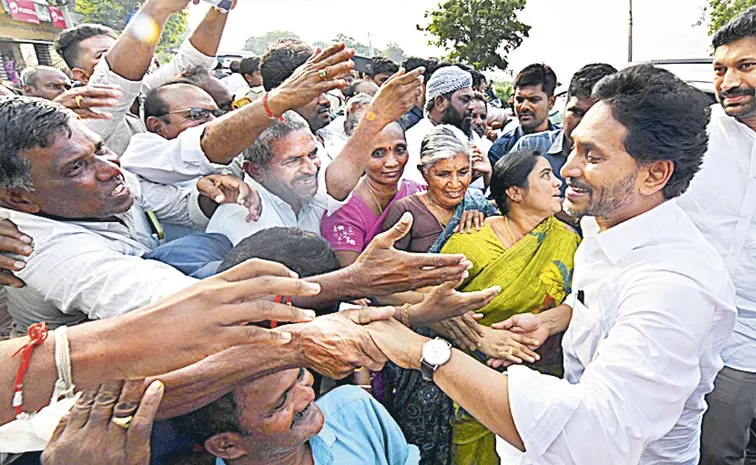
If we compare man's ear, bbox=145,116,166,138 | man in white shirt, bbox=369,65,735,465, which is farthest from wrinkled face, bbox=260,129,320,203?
man in white shirt, bbox=369,65,735,465

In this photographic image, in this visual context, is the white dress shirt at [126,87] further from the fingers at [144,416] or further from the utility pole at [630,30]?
the utility pole at [630,30]

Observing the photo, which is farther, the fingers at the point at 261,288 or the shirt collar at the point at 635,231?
the shirt collar at the point at 635,231

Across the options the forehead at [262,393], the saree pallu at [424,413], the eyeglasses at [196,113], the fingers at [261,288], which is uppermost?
the eyeglasses at [196,113]

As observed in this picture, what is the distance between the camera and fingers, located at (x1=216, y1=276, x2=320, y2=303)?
1102 mm

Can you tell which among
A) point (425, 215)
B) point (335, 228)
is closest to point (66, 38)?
point (335, 228)

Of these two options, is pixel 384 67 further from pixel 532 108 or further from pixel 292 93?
pixel 292 93

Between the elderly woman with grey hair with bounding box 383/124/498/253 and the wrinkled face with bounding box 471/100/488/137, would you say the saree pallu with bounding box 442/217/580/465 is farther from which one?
the wrinkled face with bounding box 471/100/488/137

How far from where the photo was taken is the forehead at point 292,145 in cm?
228

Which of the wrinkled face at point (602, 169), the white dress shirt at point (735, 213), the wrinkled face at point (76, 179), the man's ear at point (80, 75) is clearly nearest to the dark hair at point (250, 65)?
the man's ear at point (80, 75)

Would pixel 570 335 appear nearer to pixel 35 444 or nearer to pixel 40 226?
pixel 35 444

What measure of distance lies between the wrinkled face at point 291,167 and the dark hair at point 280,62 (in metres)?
0.89

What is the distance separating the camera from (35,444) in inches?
52.7

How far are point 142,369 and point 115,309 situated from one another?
1.53ft

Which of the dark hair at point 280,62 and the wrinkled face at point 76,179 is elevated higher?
the dark hair at point 280,62
